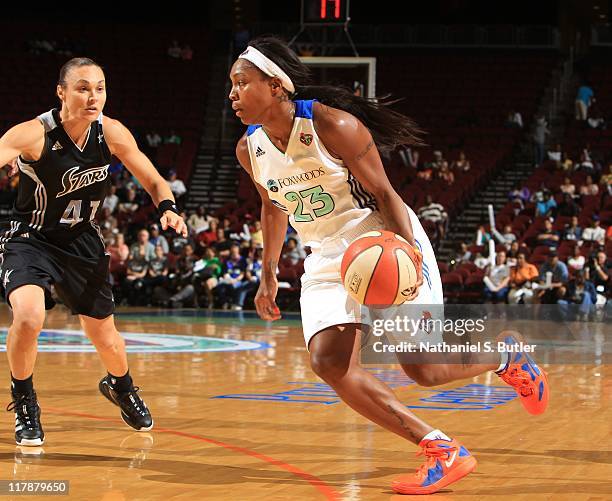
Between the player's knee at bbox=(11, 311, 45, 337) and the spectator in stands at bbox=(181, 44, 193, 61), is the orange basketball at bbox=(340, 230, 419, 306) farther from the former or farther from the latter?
the spectator in stands at bbox=(181, 44, 193, 61)

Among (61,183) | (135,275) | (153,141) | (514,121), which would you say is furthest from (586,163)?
(61,183)

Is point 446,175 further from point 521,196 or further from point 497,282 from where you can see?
point 497,282

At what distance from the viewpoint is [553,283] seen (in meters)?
14.9

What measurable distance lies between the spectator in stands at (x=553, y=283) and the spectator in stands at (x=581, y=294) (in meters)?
0.09

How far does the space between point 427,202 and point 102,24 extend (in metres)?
12.0

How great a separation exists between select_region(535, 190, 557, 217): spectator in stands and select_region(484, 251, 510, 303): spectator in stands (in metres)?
2.45

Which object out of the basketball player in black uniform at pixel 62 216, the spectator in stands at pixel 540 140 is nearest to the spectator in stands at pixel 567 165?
the spectator in stands at pixel 540 140

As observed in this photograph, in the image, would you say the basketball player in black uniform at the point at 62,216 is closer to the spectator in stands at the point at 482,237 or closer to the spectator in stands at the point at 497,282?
the spectator in stands at the point at 497,282

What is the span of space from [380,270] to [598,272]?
36.9ft

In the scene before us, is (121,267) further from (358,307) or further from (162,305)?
(358,307)

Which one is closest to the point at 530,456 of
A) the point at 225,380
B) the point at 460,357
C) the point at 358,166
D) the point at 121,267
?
the point at 460,357

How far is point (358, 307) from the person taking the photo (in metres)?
4.46

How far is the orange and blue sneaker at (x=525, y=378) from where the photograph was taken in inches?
200

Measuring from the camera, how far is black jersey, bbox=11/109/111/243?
531 centimetres
